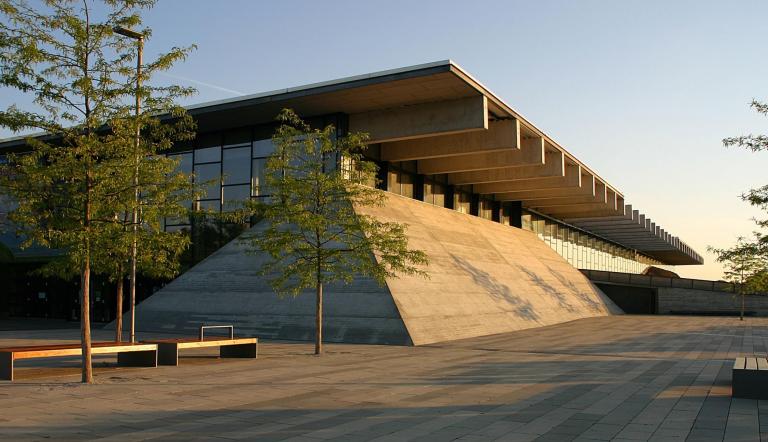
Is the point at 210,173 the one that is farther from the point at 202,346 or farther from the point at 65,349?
the point at 65,349

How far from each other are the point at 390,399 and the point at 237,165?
21.3 m

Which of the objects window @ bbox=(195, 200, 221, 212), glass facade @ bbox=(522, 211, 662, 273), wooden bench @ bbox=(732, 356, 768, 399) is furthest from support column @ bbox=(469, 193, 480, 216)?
wooden bench @ bbox=(732, 356, 768, 399)

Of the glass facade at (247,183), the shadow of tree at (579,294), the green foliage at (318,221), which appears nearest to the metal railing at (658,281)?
the glass facade at (247,183)

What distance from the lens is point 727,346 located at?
68.1 feet

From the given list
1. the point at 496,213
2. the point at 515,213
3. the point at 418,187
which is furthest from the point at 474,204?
the point at 418,187

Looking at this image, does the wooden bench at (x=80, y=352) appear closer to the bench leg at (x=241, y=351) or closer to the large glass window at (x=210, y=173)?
the bench leg at (x=241, y=351)

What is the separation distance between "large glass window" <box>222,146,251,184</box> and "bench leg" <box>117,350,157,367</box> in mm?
15444

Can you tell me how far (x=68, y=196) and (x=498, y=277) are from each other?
23.3 m

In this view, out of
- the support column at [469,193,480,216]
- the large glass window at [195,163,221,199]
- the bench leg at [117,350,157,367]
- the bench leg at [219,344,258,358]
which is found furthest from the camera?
the support column at [469,193,480,216]

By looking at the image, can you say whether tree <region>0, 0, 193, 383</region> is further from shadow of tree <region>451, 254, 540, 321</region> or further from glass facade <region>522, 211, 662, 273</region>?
glass facade <region>522, 211, 662, 273</region>

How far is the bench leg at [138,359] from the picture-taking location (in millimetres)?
14242

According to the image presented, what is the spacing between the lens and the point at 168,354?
1462 centimetres

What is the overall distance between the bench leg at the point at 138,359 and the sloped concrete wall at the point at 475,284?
8.08 m

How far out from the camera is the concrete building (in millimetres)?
22359
